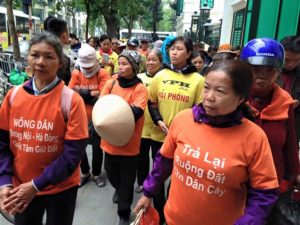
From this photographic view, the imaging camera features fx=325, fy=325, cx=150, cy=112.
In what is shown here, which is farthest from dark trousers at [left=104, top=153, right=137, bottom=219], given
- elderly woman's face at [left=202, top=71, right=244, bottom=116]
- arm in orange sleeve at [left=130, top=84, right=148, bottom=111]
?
elderly woman's face at [left=202, top=71, right=244, bottom=116]

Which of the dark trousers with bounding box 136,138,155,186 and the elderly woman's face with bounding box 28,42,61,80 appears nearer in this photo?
the elderly woman's face with bounding box 28,42,61,80

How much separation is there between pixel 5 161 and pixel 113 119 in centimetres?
95

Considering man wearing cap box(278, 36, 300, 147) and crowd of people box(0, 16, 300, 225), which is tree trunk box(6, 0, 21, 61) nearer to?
crowd of people box(0, 16, 300, 225)

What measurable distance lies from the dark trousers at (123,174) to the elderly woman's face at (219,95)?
165 centimetres

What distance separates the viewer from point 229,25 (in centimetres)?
1412

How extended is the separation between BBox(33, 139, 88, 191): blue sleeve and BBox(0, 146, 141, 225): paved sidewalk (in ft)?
5.12

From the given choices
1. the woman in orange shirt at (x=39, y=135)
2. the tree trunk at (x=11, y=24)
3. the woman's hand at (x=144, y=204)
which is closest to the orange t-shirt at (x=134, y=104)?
the woman in orange shirt at (x=39, y=135)

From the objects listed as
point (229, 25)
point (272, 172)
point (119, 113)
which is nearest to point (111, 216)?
point (119, 113)

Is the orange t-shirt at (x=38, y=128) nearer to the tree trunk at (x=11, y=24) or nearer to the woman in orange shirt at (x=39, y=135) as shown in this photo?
the woman in orange shirt at (x=39, y=135)

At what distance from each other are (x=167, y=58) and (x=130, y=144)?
1143 mm

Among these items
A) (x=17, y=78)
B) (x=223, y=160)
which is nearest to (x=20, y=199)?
(x=223, y=160)

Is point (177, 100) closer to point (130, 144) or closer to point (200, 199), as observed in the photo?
point (130, 144)

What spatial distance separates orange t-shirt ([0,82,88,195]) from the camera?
1924mm

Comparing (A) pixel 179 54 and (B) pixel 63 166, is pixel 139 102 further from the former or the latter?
(B) pixel 63 166
